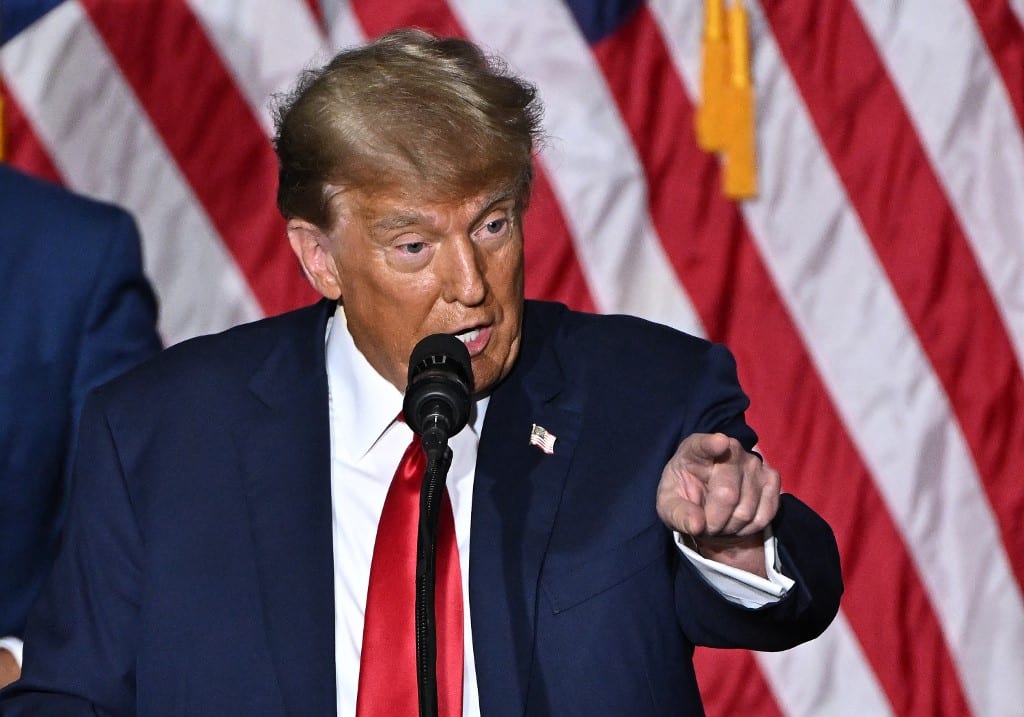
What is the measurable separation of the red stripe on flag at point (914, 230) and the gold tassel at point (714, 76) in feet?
0.36

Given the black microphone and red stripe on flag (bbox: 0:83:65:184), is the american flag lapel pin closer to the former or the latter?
the black microphone

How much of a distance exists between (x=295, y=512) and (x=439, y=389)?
0.45 meters

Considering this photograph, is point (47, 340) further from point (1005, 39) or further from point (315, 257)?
point (1005, 39)

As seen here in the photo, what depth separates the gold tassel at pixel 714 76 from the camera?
2568mm

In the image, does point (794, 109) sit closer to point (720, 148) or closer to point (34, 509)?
point (720, 148)

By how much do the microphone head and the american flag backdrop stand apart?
1393mm

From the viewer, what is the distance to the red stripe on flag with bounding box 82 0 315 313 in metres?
2.62

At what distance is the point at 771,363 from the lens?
2631mm

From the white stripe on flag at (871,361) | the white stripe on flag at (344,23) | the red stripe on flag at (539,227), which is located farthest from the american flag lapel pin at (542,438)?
the white stripe on flag at (344,23)

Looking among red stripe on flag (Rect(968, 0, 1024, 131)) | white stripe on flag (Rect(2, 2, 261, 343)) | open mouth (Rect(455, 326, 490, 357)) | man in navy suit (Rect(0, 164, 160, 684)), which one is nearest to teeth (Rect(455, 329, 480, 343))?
open mouth (Rect(455, 326, 490, 357))

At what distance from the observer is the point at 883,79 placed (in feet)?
8.57

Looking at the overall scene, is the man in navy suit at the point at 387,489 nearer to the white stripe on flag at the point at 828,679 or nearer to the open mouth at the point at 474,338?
the open mouth at the point at 474,338

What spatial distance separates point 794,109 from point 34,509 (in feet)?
4.69

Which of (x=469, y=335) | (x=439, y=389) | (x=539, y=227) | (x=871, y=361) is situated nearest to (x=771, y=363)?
(x=871, y=361)
